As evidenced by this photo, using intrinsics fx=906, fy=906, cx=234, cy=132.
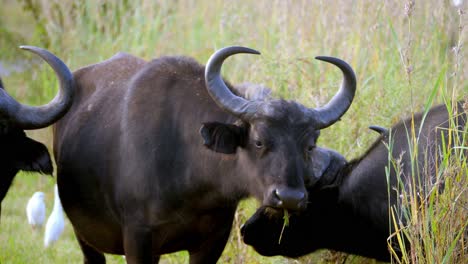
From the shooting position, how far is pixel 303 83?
8.52 m

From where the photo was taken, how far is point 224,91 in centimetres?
595

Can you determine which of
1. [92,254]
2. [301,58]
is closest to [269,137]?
[92,254]

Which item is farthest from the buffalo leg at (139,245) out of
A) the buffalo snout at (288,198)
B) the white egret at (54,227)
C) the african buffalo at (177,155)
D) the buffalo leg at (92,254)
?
the white egret at (54,227)

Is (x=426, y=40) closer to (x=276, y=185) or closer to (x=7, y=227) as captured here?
(x=276, y=185)

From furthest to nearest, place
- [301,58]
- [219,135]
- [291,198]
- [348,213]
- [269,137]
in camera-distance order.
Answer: [301,58] < [348,213] < [219,135] < [269,137] < [291,198]

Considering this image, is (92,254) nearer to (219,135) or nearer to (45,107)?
(45,107)

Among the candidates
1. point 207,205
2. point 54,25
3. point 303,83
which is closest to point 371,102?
point 303,83

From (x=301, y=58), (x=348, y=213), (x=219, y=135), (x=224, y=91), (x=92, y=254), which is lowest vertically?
(x=92, y=254)

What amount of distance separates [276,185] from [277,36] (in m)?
4.07

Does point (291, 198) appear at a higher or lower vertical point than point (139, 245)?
higher

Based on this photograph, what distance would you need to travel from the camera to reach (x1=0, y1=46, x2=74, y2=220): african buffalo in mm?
6219

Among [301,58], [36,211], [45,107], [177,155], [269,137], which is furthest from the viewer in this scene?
[36,211]

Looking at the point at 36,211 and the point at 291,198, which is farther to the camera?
the point at 36,211

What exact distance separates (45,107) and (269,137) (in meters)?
1.66
